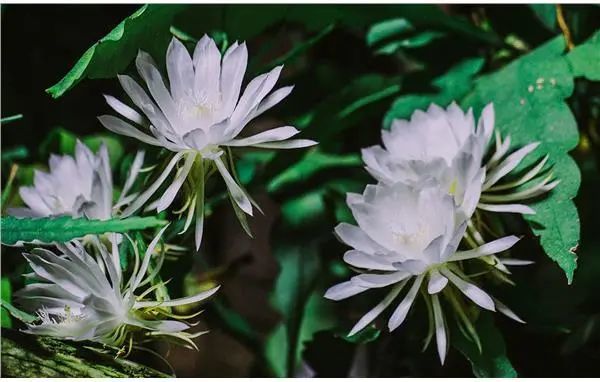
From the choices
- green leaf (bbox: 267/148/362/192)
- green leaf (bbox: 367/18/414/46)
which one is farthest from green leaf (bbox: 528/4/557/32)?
green leaf (bbox: 267/148/362/192)

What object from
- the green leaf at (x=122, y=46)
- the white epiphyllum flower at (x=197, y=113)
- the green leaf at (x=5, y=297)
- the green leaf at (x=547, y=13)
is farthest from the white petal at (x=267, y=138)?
the green leaf at (x=547, y=13)

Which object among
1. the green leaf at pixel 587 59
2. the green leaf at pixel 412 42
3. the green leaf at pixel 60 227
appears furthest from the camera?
the green leaf at pixel 412 42

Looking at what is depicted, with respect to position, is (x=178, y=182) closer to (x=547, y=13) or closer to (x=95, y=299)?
(x=95, y=299)

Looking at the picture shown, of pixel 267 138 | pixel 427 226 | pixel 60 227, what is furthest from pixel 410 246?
pixel 60 227

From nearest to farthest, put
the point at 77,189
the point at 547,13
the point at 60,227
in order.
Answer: the point at 60,227, the point at 77,189, the point at 547,13

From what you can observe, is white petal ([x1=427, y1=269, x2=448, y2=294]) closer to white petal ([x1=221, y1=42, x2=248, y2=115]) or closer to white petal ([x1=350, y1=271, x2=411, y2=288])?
white petal ([x1=350, y1=271, x2=411, y2=288])

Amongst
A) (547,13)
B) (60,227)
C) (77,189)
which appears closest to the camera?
(60,227)

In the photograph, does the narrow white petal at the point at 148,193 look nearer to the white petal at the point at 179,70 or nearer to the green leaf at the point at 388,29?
the white petal at the point at 179,70
